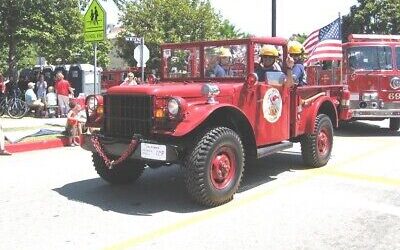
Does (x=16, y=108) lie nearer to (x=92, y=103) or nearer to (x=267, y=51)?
(x=92, y=103)

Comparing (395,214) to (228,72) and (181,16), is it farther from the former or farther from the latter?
(181,16)

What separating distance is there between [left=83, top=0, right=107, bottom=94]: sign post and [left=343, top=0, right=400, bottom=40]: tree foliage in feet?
110

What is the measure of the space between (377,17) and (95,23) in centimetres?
3525

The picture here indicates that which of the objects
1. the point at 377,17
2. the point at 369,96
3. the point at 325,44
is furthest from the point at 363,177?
the point at 377,17

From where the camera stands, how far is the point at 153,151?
604 centimetres

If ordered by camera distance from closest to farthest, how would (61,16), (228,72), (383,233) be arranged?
(383,233) → (228,72) → (61,16)

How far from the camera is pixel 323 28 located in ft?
47.5

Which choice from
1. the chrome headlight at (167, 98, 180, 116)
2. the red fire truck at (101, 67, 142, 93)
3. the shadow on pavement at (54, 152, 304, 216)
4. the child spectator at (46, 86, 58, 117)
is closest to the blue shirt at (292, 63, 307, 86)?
the shadow on pavement at (54, 152, 304, 216)

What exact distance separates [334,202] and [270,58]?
6.94 ft

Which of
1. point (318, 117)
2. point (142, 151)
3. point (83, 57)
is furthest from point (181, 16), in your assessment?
point (142, 151)

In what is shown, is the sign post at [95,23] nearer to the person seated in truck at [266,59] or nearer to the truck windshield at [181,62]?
the truck windshield at [181,62]

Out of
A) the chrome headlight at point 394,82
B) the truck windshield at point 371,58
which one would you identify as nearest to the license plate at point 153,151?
the truck windshield at point 371,58

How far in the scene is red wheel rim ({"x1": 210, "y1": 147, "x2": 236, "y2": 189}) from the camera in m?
6.31

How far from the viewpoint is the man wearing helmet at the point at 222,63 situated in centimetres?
730
